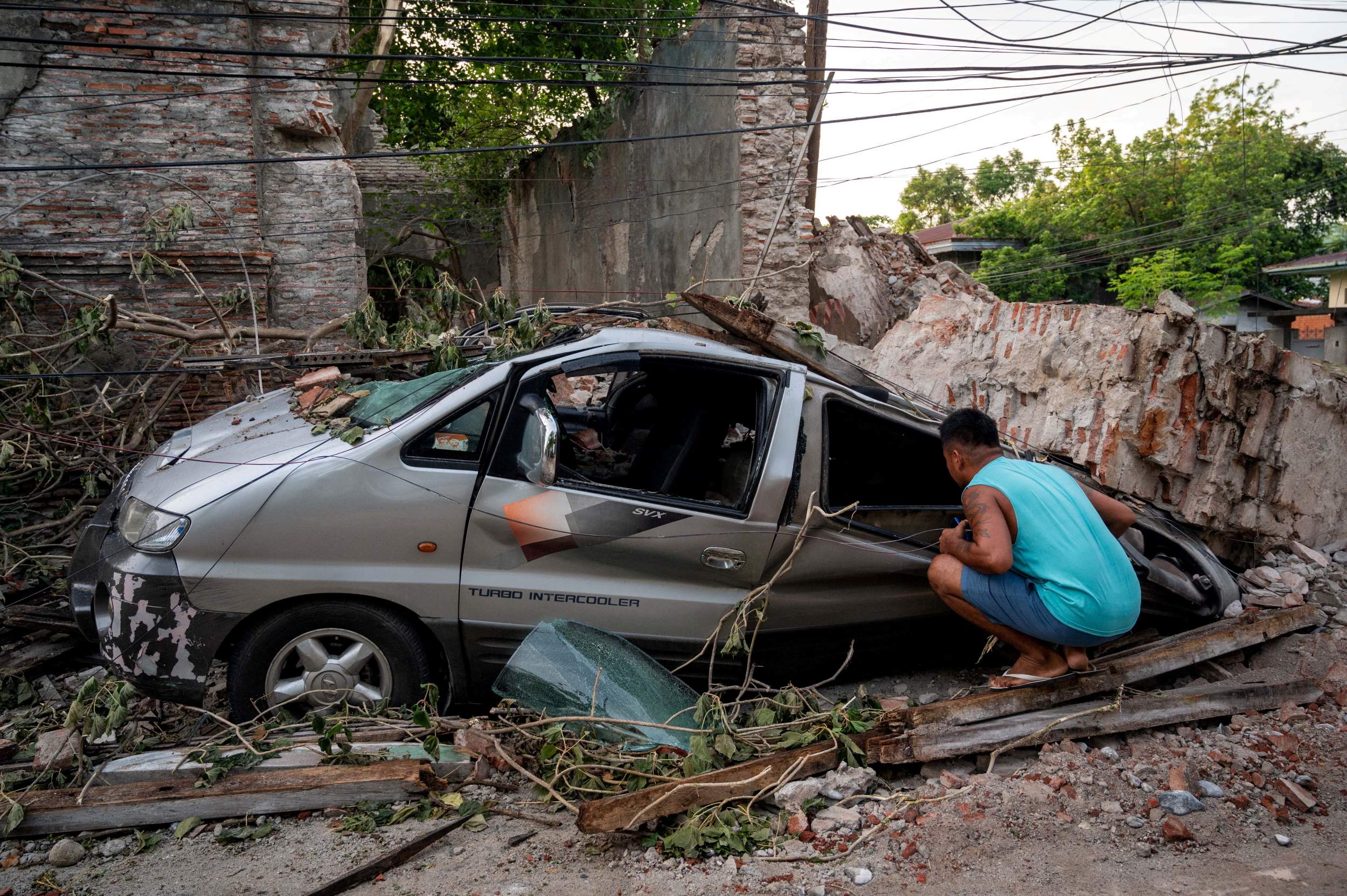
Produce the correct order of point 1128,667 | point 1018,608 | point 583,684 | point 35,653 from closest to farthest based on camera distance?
point 583,684
point 1018,608
point 1128,667
point 35,653

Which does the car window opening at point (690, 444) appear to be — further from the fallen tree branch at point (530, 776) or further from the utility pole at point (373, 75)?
the utility pole at point (373, 75)

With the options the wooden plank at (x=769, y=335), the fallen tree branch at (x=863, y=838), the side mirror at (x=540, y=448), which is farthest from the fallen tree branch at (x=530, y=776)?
the wooden plank at (x=769, y=335)

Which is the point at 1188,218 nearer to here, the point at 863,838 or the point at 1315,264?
the point at 1315,264

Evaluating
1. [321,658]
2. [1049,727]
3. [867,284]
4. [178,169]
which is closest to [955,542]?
[1049,727]

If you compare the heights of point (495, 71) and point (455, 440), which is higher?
point (495, 71)

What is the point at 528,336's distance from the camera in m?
4.34

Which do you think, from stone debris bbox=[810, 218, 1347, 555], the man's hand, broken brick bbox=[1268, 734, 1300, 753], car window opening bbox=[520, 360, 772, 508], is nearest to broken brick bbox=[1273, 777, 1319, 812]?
broken brick bbox=[1268, 734, 1300, 753]

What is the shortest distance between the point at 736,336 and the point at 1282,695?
3.05 m

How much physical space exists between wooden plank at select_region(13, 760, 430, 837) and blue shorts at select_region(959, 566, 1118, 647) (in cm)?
238

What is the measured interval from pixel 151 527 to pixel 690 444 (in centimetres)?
231

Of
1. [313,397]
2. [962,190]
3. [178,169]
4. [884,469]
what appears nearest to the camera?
[313,397]

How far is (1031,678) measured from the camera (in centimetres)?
379

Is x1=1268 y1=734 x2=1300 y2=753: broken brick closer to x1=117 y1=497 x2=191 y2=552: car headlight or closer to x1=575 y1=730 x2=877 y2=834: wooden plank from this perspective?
x1=575 y1=730 x2=877 y2=834: wooden plank

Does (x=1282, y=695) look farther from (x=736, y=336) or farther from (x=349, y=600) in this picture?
(x=349, y=600)
